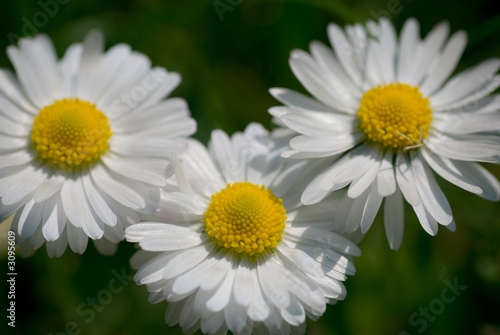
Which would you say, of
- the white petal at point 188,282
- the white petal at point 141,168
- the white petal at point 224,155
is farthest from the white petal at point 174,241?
the white petal at point 224,155

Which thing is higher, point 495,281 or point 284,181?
point 284,181

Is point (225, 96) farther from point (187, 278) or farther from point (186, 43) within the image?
point (187, 278)

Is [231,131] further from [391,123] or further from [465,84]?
[465,84]

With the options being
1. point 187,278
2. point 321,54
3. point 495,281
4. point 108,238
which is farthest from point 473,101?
point 108,238

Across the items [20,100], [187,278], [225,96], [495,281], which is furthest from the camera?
[225,96]

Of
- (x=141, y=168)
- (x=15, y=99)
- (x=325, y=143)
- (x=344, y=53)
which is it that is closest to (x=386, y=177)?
(x=325, y=143)

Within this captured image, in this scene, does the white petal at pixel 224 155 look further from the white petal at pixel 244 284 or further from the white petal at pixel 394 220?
the white petal at pixel 394 220

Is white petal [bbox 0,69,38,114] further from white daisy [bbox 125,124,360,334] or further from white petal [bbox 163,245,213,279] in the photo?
white petal [bbox 163,245,213,279]
